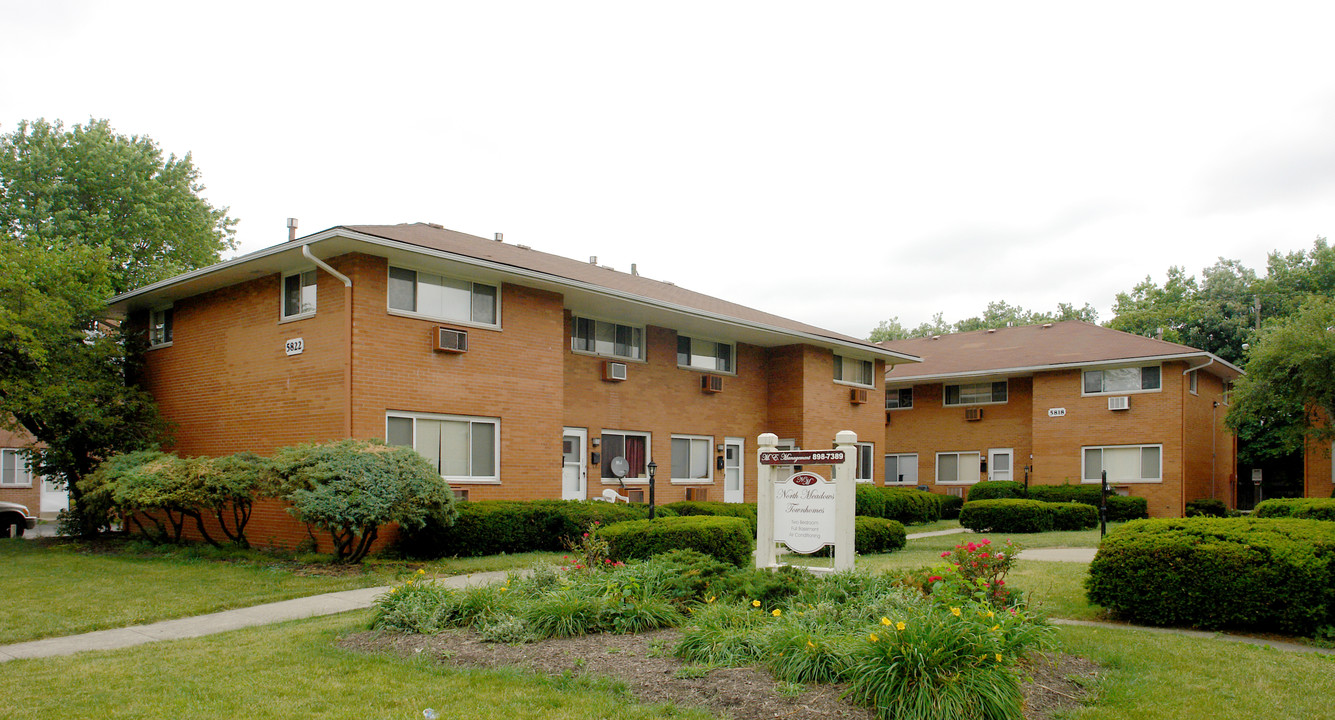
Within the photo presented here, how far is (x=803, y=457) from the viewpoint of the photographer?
34.0 ft

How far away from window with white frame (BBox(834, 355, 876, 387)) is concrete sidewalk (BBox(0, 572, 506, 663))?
1742cm

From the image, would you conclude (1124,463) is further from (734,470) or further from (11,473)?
(11,473)

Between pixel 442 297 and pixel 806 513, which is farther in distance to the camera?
pixel 442 297

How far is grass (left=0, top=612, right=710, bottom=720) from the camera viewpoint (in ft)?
18.9

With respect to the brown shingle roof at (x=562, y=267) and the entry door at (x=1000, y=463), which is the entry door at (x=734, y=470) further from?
the entry door at (x=1000, y=463)

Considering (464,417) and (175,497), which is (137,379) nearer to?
(175,497)

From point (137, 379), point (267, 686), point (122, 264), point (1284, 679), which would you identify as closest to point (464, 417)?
point (137, 379)

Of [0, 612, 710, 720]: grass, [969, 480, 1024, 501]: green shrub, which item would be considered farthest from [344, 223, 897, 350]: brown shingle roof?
[0, 612, 710, 720]: grass

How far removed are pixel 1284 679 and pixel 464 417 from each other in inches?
514

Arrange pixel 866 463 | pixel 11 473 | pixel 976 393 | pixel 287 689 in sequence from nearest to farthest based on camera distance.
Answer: pixel 287 689, pixel 866 463, pixel 976 393, pixel 11 473

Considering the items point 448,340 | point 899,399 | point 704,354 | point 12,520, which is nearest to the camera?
point 448,340

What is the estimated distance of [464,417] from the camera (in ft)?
54.7

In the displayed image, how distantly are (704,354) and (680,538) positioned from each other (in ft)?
38.7

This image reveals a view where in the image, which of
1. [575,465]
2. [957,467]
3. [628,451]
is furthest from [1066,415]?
[575,465]
